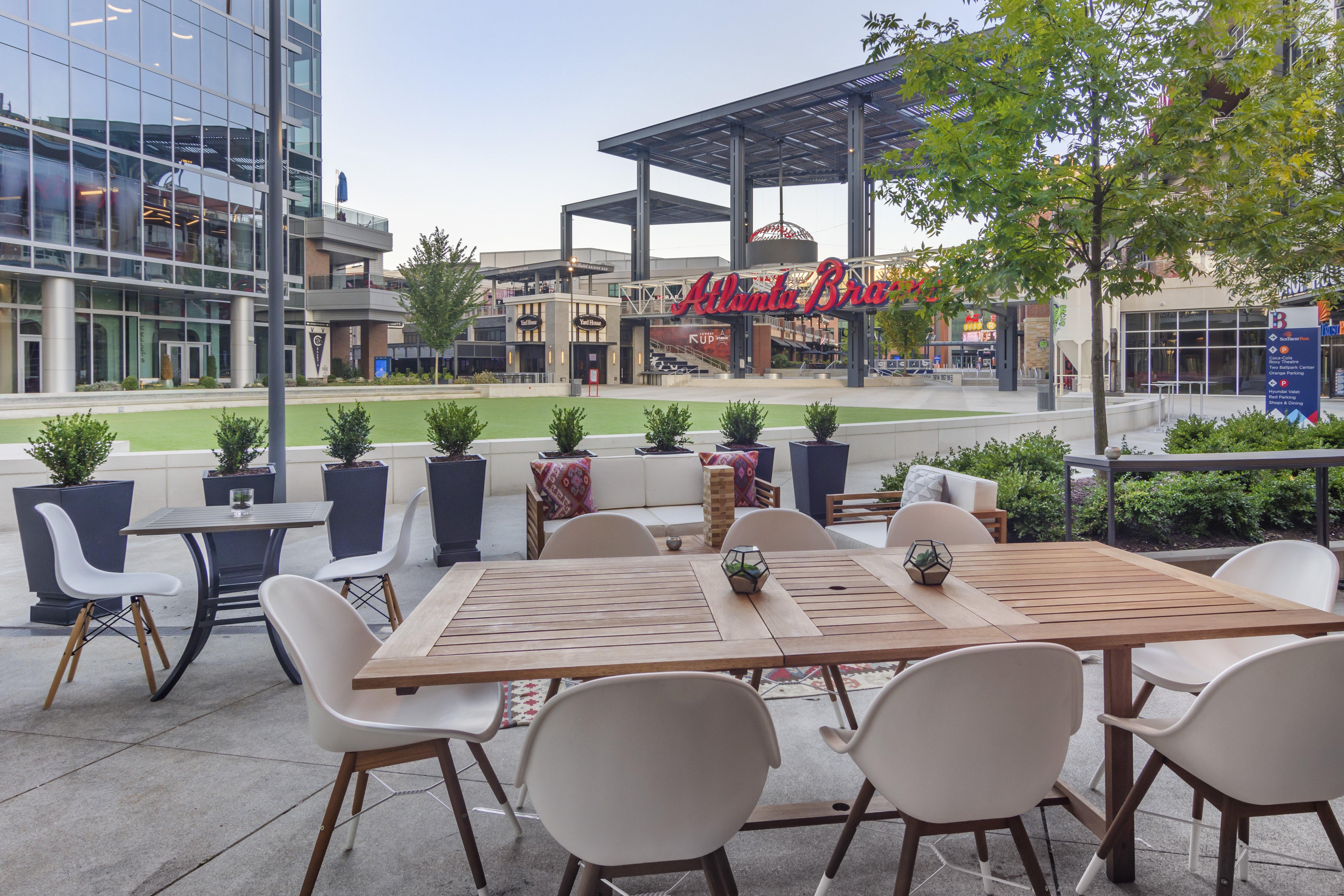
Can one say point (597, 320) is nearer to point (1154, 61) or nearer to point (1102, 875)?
point (1154, 61)

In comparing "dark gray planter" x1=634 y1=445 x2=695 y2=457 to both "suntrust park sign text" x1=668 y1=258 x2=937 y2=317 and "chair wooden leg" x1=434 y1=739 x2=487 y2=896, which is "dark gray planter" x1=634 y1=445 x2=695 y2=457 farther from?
"suntrust park sign text" x1=668 y1=258 x2=937 y2=317

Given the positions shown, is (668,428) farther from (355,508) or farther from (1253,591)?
(1253,591)

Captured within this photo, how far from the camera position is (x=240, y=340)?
31.6 metres

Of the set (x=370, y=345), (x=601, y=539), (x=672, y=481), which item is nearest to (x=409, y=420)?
(x=672, y=481)

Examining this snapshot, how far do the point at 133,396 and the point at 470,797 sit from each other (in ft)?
84.3

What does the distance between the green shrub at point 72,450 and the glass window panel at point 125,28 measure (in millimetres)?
26941

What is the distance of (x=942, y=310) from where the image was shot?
7.73 meters

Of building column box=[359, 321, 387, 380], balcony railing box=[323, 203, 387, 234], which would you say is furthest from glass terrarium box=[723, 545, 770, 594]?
balcony railing box=[323, 203, 387, 234]

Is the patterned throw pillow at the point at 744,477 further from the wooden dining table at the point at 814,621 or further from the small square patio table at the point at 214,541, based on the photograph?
the wooden dining table at the point at 814,621

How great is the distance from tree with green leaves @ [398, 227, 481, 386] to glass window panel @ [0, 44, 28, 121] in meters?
13.6

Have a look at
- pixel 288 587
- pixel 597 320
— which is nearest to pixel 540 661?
pixel 288 587

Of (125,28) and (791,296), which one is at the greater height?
(125,28)

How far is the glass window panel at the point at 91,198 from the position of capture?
24.9 m

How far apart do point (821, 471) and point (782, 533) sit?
4559 millimetres
